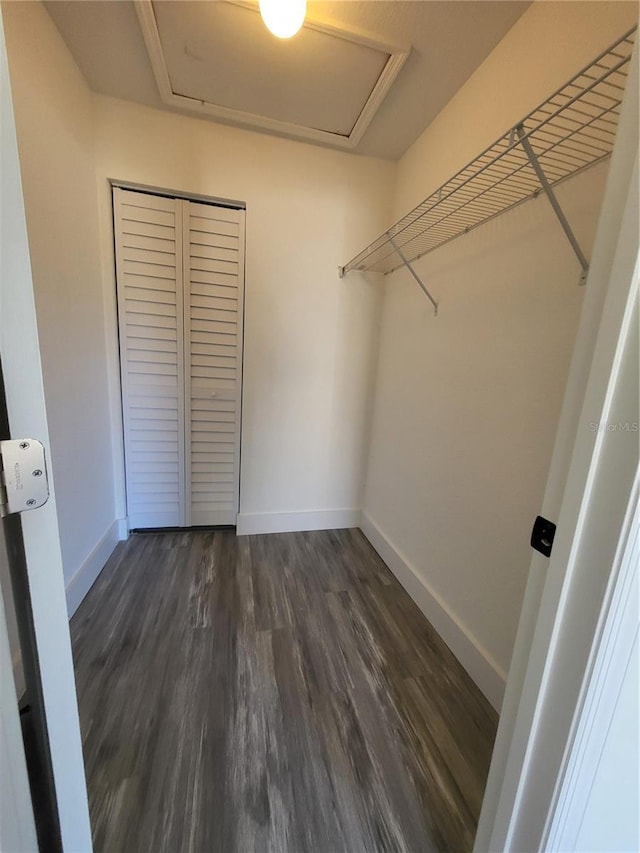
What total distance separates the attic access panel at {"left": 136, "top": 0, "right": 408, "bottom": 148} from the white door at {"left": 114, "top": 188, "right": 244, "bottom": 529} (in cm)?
50

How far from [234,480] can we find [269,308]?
47.5 inches

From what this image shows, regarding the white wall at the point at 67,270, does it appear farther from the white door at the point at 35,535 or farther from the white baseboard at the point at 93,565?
the white door at the point at 35,535

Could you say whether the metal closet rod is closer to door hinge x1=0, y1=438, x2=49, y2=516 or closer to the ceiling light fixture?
the ceiling light fixture

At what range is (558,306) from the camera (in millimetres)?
1112

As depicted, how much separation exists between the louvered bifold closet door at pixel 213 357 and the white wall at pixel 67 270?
1.63ft

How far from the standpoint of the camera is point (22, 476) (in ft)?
1.63

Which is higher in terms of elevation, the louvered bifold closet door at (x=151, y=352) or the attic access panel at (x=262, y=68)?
the attic access panel at (x=262, y=68)

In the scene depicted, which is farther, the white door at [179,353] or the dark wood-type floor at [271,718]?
the white door at [179,353]

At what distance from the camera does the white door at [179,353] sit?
78.5 inches

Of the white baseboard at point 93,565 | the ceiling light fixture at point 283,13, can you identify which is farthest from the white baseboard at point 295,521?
the ceiling light fixture at point 283,13

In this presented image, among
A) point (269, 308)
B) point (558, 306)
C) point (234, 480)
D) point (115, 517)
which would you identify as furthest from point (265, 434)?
point (558, 306)

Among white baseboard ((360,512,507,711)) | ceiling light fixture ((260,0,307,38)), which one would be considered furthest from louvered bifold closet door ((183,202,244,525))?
white baseboard ((360,512,507,711))

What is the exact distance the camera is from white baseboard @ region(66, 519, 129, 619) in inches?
64.8

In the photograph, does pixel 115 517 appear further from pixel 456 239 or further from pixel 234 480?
pixel 456 239
